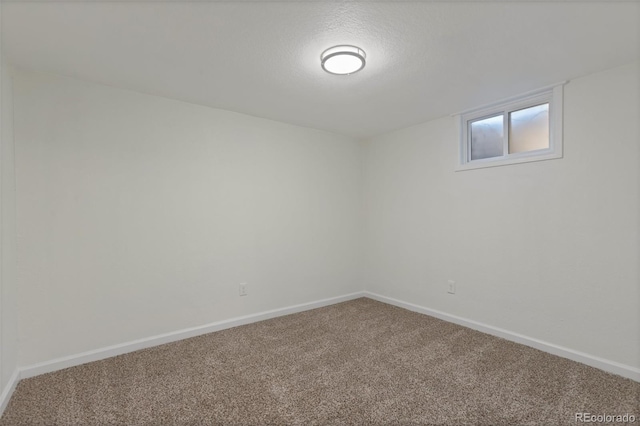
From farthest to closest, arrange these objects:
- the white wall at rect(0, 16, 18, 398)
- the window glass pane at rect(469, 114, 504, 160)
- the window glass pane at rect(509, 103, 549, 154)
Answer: the window glass pane at rect(469, 114, 504, 160) < the window glass pane at rect(509, 103, 549, 154) < the white wall at rect(0, 16, 18, 398)

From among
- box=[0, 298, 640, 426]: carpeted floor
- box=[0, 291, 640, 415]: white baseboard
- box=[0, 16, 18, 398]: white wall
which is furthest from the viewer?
box=[0, 291, 640, 415]: white baseboard

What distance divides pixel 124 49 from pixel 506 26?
7.68 feet

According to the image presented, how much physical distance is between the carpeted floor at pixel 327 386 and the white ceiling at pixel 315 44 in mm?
2212

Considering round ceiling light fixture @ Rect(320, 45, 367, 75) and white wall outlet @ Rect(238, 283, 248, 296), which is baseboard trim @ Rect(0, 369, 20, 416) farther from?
round ceiling light fixture @ Rect(320, 45, 367, 75)

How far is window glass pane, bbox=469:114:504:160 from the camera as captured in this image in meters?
3.03

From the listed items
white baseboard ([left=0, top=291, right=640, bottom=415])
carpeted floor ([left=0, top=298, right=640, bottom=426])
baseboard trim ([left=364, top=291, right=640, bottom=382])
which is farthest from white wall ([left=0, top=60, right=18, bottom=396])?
baseboard trim ([left=364, top=291, right=640, bottom=382])

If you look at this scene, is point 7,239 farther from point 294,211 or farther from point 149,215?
point 294,211

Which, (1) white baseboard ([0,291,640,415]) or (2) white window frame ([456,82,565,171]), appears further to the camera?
(2) white window frame ([456,82,565,171])

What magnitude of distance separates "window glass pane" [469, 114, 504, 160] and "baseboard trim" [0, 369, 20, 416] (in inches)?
163

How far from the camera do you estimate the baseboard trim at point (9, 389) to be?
5.89 ft

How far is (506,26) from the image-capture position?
1.75 m

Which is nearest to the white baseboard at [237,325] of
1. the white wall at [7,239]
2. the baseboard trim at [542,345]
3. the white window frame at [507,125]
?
the baseboard trim at [542,345]

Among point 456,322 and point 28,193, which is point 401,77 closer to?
point 456,322

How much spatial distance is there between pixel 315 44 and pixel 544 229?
2364 millimetres
